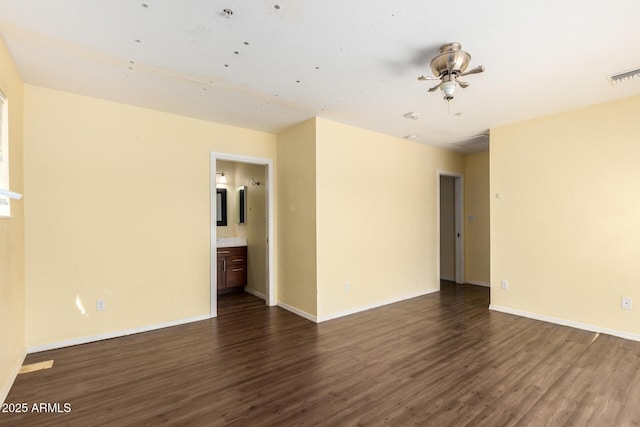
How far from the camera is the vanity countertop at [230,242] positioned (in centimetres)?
511

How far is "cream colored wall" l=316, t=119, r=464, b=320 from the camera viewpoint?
3.90 m

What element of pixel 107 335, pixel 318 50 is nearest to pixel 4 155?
pixel 107 335

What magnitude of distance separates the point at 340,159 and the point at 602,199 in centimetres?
295

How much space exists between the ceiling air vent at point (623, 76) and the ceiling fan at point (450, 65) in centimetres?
144

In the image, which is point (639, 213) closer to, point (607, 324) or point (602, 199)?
point (602, 199)

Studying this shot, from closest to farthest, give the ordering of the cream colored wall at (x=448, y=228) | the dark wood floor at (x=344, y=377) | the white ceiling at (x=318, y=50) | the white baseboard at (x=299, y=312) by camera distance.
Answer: the white ceiling at (x=318, y=50)
the dark wood floor at (x=344, y=377)
the white baseboard at (x=299, y=312)
the cream colored wall at (x=448, y=228)

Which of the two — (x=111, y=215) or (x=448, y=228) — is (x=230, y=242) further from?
(x=448, y=228)

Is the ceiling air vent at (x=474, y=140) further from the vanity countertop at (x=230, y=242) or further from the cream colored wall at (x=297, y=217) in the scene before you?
the vanity countertop at (x=230, y=242)

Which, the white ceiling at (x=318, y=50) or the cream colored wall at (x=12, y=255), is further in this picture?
the cream colored wall at (x=12, y=255)

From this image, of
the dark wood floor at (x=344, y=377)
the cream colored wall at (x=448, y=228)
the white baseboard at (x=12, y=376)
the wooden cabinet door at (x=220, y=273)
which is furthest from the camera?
the cream colored wall at (x=448, y=228)

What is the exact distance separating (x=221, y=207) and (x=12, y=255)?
3.18 metres

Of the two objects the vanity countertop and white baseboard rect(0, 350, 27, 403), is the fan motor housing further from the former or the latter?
the vanity countertop

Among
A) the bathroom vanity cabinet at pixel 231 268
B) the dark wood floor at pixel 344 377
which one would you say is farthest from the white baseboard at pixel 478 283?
the bathroom vanity cabinet at pixel 231 268

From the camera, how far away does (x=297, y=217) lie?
4125 mm
